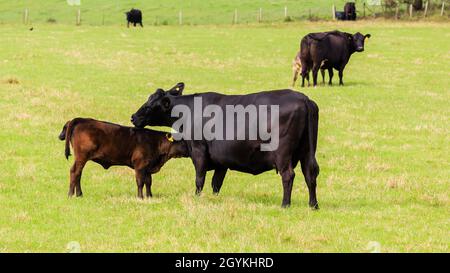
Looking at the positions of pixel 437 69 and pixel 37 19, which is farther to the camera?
pixel 37 19

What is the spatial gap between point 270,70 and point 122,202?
2282cm

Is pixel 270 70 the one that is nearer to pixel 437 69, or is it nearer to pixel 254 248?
pixel 437 69

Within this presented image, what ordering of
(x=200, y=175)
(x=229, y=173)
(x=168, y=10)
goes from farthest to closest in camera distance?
(x=168, y=10), (x=229, y=173), (x=200, y=175)

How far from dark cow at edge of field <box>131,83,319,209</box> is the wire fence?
5357cm

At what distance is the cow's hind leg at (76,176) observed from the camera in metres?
12.3

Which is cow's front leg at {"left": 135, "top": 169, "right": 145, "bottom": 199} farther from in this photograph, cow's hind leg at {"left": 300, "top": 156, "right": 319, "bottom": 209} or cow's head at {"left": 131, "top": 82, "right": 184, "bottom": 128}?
cow's hind leg at {"left": 300, "top": 156, "right": 319, "bottom": 209}

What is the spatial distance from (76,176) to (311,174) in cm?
365

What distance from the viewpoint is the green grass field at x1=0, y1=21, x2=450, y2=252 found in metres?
10.2

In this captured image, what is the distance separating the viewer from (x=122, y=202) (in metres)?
12.1

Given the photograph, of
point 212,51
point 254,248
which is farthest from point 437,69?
point 254,248

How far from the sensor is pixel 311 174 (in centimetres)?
1170

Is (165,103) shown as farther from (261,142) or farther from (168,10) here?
(168,10)

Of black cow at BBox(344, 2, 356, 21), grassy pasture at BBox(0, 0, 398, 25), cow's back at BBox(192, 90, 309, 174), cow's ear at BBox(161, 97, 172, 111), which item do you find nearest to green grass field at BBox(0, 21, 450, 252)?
cow's back at BBox(192, 90, 309, 174)

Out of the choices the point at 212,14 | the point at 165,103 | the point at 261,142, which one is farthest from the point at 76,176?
the point at 212,14
